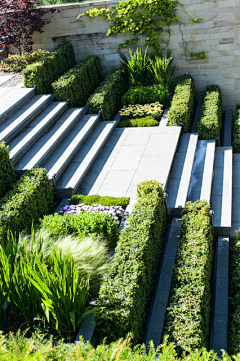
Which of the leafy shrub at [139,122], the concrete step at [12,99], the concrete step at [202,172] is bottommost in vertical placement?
the concrete step at [202,172]

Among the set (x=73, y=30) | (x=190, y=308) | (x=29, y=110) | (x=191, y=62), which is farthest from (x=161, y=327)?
(x=73, y=30)

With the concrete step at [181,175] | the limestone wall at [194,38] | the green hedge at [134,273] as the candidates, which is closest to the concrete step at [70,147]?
the green hedge at [134,273]

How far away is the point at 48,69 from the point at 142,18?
3.11 m

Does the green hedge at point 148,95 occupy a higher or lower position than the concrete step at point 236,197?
higher

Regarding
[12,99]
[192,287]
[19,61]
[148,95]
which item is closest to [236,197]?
[192,287]

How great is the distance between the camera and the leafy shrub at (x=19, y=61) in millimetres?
9836

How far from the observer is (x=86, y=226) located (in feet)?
16.9

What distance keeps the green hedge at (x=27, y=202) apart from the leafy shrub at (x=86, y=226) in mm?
364

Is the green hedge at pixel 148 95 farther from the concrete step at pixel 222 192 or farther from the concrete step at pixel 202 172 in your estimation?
the concrete step at pixel 222 192

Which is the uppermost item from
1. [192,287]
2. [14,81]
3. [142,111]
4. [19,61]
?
[19,61]

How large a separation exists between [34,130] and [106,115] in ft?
7.08

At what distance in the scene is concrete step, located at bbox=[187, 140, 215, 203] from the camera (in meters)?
6.39

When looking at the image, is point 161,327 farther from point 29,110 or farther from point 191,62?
point 191,62

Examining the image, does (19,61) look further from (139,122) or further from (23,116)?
(139,122)
